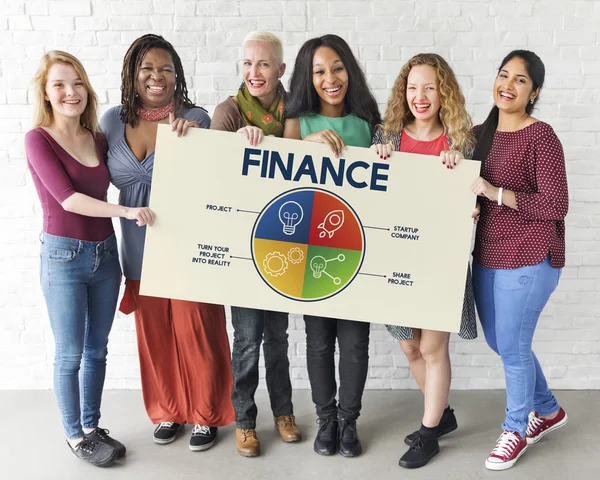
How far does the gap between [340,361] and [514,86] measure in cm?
118

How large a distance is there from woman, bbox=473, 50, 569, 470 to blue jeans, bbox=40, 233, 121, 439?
1.40 metres

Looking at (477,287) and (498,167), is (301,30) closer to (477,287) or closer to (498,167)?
(498,167)

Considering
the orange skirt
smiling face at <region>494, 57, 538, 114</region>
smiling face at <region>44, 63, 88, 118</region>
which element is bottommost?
the orange skirt

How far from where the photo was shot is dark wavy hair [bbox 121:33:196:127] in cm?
222

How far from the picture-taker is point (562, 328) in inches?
119

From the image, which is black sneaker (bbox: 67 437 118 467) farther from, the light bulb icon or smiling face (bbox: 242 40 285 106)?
smiling face (bbox: 242 40 285 106)

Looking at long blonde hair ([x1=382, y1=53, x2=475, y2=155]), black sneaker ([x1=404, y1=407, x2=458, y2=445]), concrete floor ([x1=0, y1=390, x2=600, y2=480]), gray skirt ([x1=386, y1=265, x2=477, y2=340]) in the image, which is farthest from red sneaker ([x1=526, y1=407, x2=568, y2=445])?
long blonde hair ([x1=382, y1=53, x2=475, y2=155])

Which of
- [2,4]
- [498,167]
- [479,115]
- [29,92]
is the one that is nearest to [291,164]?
[498,167]

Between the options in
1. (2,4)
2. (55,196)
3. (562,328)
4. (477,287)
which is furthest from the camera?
(562,328)

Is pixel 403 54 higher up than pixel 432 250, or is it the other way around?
pixel 403 54

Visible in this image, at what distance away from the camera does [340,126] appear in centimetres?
220

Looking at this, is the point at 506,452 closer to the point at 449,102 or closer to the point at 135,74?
the point at 449,102

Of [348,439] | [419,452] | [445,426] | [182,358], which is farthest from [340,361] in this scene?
[182,358]

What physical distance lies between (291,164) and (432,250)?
22.8 inches
